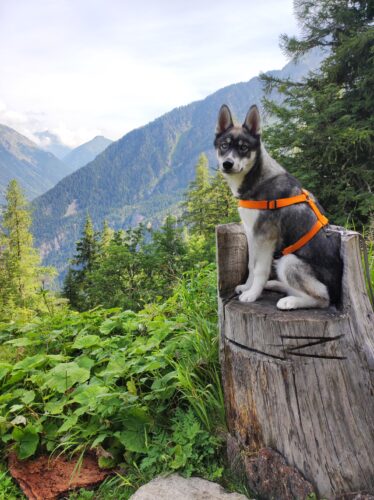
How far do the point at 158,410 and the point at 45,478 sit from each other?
3.66 ft

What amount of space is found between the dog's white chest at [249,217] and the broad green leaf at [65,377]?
217 centimetres

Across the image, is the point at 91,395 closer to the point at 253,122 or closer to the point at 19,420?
the point at 19,420

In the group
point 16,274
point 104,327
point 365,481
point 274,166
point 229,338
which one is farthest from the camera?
point 16,274

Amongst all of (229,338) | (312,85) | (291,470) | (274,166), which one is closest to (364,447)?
(291,470)

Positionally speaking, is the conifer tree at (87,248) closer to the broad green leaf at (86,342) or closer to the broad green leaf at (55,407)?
the broad green leaf at (86,342)

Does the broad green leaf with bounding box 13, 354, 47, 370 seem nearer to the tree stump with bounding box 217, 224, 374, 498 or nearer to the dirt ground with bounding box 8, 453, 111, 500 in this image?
the dirt ground with bounding box 8, 453, 111, 500

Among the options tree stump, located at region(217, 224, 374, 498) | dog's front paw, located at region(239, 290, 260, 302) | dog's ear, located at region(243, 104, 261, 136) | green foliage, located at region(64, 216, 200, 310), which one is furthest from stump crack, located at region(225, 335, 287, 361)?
green foliage, located at region(64, 216, 200, 310)

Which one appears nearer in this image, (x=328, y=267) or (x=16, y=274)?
(x=328, y=267)

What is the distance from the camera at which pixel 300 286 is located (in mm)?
3186

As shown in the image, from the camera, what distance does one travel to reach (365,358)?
8.89ft

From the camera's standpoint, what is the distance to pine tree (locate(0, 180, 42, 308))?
3157 cm

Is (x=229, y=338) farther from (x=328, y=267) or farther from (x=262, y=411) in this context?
(x=328, y=267)

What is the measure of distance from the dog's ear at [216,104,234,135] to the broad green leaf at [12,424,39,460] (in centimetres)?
336

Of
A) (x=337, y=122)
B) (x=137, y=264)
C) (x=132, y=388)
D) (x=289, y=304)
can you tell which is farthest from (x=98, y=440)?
(x=137, y=264)
